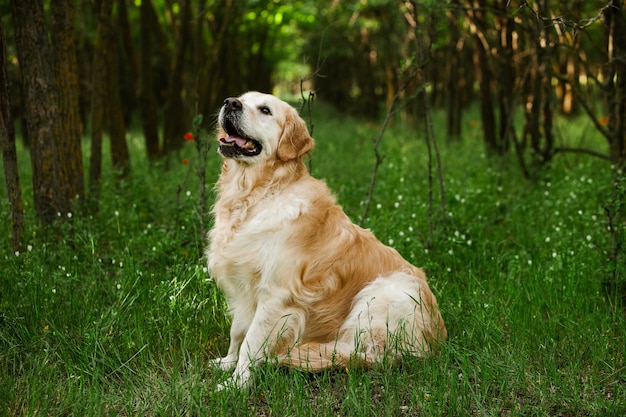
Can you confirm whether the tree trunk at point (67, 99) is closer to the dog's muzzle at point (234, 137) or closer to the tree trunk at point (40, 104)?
the tree trunk at point (40, 104)

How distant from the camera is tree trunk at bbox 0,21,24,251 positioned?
13.5 ft

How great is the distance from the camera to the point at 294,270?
341 centimetres

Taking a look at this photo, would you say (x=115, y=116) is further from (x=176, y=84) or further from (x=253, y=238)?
(x=253, y=238)

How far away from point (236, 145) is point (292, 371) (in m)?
1.29

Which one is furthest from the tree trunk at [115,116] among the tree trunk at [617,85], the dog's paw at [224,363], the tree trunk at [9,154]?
the tree trunk at [617,85]

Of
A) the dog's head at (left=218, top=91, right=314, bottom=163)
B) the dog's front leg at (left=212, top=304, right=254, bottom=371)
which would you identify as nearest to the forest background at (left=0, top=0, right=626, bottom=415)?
the dog's front leg at (left=212, top=304, right=254, bottom=371)

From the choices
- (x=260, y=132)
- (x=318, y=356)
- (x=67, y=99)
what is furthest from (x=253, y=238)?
(x=67, y=99)

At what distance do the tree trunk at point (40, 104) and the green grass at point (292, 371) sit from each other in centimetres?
24

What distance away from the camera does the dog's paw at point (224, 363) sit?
3.40m

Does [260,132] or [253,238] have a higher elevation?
[260,132]

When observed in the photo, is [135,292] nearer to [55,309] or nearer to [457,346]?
[55,309]

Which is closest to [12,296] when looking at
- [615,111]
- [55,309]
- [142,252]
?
[55,309]

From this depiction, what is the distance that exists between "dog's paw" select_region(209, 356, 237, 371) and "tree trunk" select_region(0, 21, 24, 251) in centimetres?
190

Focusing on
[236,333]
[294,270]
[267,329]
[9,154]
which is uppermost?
[9,154]
